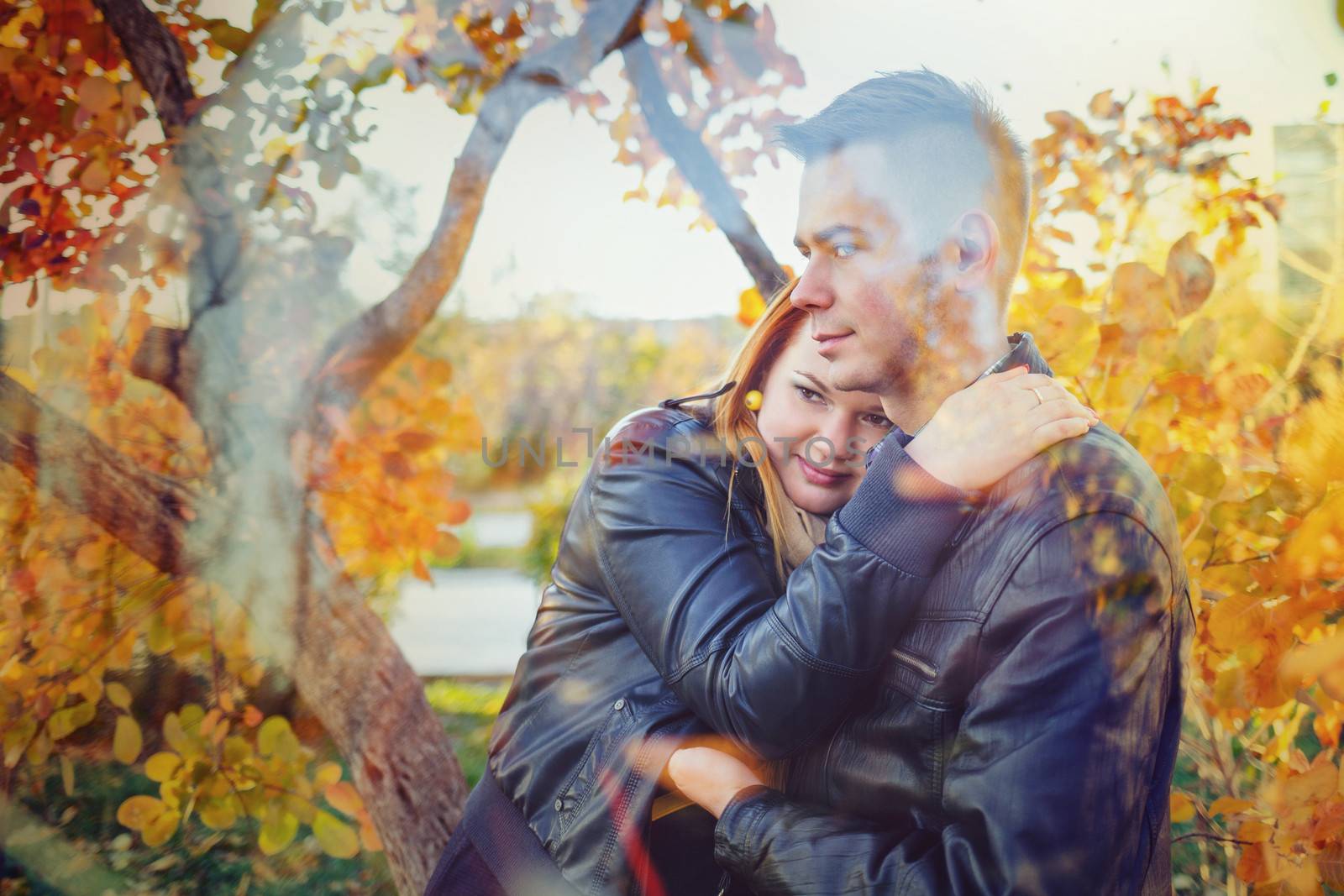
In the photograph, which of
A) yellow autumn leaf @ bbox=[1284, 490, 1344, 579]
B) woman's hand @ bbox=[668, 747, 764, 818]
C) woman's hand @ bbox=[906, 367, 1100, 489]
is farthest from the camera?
yellow autumn leaf @ bbox=[1284, 490, 1344, 579]

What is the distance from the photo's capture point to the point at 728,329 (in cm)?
209

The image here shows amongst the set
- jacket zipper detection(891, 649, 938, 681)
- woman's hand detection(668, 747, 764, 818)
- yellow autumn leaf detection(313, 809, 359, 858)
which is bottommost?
yellow autumn leaf detection(313, 809, 359, 858)

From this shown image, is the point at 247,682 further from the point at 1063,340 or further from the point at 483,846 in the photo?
the point at 1063,340

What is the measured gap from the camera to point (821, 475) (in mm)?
1729

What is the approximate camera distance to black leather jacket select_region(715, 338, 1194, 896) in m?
1.14

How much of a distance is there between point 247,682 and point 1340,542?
2.24 meters

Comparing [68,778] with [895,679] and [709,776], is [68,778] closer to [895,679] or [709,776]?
[709,776]

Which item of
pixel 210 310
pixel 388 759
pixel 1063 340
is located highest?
pixel 210 310

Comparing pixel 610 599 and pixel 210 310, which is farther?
pixel 210 310

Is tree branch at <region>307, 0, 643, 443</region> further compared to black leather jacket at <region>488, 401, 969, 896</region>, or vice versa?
tree branch at <region>307, 0, 643, 443</region>

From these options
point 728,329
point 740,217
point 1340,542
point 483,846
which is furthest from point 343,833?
point 1340,542

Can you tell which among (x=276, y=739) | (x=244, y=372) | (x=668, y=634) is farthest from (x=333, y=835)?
(x=668, y=634)

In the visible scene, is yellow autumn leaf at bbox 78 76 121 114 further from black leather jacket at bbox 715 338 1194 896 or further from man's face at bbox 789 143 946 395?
black leather jacket at bbox 715 338 1194 896

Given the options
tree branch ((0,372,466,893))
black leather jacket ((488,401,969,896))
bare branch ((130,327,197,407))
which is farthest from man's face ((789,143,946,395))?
bare branch ((130,327,197,407))
